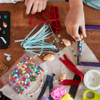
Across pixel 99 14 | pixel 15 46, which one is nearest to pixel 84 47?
pixel 99 14

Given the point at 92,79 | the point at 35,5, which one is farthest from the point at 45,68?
the point at 35,5

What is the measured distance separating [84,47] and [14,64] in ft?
1.73

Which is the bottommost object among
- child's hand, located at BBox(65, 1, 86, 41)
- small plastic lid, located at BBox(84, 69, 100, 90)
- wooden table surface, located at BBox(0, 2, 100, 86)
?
small plastic lid, located at BBox(84, 69, 100, 90)

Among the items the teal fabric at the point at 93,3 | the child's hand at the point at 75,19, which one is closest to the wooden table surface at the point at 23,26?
A: the teal fabric at the point at 93,3

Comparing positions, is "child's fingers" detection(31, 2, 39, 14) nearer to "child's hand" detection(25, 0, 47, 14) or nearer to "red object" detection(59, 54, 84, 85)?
"child's hand" detection(25, 0, 47, 14)

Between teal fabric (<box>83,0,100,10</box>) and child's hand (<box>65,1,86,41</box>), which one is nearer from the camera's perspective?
child's hand (<box>65,1,86,41</box>)

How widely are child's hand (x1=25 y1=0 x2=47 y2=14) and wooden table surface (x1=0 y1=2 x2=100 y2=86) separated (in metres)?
0.05

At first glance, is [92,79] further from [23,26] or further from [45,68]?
[23,26]

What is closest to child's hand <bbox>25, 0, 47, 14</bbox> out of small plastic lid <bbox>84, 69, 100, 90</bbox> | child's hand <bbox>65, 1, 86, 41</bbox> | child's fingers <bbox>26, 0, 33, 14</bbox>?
child's fingers <bbox>26, 0, 33, 14</bbox>

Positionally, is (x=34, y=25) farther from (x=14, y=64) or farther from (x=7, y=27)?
(x=14, y=64)

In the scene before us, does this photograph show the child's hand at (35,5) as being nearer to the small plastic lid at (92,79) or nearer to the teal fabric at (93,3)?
the teal fabric at (93,3)

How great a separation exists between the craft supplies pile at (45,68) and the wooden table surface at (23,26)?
0.03 meters

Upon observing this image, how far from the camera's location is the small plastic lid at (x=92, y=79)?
0.82m

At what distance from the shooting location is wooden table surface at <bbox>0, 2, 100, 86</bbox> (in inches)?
33.9
